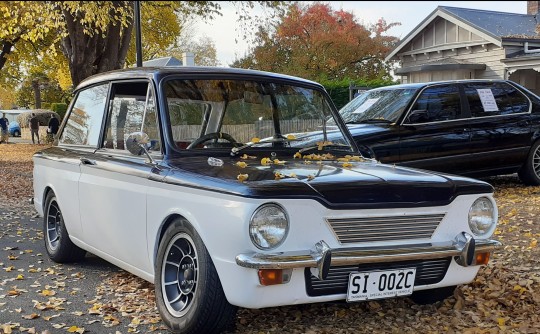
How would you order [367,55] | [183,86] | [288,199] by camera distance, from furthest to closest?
[367,55] < [183,86] < [288,199]

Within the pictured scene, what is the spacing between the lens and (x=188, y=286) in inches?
149

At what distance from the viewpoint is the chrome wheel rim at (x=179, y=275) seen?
3.73 m

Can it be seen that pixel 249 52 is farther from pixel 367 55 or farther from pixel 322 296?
pixel 322 296

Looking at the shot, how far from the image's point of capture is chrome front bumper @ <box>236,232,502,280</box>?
3256 millimetres

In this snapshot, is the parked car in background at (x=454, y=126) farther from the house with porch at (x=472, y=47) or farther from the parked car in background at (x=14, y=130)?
the parked car in background at (x=14, y=130)

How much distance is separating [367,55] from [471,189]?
107 feet

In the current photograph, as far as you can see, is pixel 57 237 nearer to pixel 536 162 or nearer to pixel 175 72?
pixel 175 72

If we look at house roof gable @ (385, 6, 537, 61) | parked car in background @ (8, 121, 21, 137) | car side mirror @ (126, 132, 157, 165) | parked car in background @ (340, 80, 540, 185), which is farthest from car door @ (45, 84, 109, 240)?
parked car in background @ (8, 121, 21, 137)

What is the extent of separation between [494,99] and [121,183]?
6990 millimetres

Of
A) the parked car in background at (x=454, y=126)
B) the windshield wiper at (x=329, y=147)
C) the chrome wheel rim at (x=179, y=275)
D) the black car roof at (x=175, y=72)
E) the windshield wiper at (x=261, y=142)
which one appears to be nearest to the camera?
the chrome wheel rim at (x=179, y=275)

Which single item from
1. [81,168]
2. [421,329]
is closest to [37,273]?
[81,168]

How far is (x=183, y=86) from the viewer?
4.58 m

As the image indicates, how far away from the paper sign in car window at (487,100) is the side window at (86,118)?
245 inches

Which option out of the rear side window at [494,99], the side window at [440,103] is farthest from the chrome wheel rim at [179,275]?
the rear side window at [494,99]
